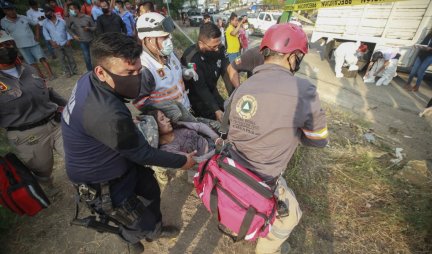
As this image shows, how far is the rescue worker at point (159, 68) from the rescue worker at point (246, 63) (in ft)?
3.07

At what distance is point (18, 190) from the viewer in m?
2.20

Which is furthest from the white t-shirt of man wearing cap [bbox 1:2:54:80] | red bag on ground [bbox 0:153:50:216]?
man wearing cap [bbox 1:2:54:80]

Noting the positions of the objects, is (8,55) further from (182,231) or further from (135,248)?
(182,231)

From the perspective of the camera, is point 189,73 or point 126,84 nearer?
point 126,84

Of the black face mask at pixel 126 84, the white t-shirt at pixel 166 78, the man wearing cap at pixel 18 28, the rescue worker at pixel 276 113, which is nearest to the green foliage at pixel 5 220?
the white t-shirt at pixel 166 78

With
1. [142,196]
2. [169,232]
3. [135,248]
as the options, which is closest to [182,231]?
[169,232]

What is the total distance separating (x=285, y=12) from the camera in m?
4.04

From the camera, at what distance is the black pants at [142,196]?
203 centimetres

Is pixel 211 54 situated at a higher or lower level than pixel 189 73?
higher

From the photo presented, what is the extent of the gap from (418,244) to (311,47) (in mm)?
12536

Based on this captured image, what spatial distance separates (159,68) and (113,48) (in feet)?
3.70

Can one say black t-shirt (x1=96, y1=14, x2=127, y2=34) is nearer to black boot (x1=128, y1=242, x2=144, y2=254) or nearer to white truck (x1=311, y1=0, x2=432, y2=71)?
black boot (x1=128, y1=242, x2=144, y2=254)

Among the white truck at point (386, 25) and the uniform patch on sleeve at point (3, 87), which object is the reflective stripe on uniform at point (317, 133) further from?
the white truck at point (386, 25)

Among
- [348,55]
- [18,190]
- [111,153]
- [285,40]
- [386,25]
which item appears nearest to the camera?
[285,40]
